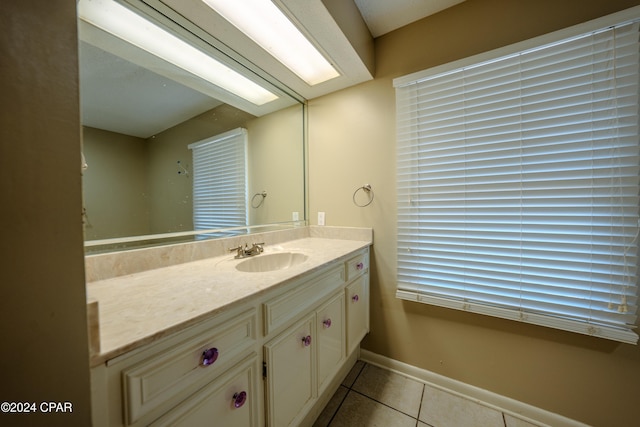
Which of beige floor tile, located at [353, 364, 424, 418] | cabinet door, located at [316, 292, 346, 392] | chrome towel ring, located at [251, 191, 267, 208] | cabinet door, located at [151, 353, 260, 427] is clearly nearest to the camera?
cabinet door, located at [151, 353, 260, 427]

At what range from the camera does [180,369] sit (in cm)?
57

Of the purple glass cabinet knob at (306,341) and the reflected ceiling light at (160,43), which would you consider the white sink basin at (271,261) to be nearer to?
the purple glass cabinet knob at (306,341)

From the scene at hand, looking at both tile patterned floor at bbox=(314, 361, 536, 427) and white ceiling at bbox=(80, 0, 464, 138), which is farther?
tile patterned floor at bbox=(314, 361, 536, 427)

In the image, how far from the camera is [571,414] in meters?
1.14

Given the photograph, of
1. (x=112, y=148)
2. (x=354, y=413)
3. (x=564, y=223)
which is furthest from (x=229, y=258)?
(x=564, y=223)

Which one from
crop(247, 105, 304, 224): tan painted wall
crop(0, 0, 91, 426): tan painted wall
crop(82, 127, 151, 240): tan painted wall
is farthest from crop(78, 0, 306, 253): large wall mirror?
crop(0, 0, 91, 426): tan painted wall

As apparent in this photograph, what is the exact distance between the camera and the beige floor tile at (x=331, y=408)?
123 cm

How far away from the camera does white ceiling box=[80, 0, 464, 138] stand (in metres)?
0.89

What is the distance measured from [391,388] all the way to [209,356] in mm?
1346

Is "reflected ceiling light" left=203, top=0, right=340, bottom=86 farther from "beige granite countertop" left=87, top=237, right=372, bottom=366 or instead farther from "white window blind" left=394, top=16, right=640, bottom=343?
"beige granite countertop" left=87, top=237, right=372, bottom=366

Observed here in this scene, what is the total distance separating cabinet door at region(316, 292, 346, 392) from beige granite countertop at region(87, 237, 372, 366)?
272 millimetres

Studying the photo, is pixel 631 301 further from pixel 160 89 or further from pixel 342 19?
pixel 160 89

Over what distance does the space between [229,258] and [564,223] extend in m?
1.74

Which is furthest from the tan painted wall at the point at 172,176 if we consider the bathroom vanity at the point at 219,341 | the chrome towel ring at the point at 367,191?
the chrome towel ring at the point at 367,191
